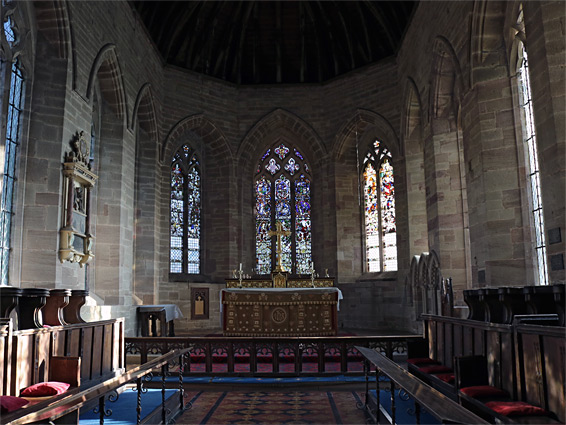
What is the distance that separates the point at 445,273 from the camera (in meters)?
10.8

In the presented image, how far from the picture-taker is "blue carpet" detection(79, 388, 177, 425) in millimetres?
5203

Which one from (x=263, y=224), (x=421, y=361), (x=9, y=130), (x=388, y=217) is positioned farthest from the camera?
(x=263, y=224)

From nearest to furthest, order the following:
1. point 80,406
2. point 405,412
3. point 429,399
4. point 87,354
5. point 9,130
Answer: point 429,399, point 80,406, point 405,412, point 87,354, point 9,130

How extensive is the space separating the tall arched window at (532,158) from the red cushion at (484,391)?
432 centimetres

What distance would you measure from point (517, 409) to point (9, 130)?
316 inches

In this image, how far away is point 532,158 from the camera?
339 inches

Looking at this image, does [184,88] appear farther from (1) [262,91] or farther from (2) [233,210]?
(2) [233,210]

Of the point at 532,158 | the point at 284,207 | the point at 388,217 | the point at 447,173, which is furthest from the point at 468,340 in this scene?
the point at 284,207

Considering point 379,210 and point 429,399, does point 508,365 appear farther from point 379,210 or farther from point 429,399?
point 379,210

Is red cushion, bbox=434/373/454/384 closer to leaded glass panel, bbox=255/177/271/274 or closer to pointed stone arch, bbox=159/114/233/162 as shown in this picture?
leaded glass panel, bbox=255/177/271/274

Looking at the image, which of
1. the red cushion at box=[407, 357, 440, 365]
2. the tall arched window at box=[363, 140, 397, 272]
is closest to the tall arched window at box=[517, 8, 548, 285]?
the red cushion at box=[407, 357, 440, 365]

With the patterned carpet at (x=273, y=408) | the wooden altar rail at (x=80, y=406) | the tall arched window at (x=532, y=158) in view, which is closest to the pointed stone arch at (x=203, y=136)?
the tall arched window at (x=532, y=158)

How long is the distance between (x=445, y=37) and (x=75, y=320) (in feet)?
27.1

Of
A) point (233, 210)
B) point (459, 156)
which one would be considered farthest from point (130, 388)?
point (233, 210)
